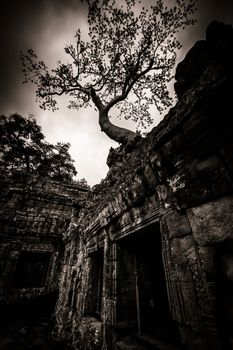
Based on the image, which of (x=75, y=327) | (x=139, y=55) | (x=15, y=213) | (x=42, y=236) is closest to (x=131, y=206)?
(x=75, y=327)

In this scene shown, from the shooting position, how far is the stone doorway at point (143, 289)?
6.92ft

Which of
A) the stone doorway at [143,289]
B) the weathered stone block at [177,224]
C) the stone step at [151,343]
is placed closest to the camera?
the weathered stone block at [177,224]

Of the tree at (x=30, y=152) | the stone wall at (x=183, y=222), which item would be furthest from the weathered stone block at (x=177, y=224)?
the tree at (x=30, y=152)

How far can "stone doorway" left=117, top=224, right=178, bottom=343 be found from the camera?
2.11 meters

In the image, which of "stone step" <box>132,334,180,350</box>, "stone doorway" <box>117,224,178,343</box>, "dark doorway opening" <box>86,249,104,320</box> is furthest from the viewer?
"dark doorway opening" <box>86,249,104,320</box>

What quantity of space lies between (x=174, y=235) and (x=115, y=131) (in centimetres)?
599

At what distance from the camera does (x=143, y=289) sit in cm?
232

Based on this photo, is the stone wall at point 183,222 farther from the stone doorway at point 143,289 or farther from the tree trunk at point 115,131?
the tree trunk at point 115,131

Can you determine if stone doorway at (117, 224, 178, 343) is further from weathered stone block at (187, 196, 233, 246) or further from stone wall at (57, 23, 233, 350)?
weathered stone block at (187, 196, 233, 246)

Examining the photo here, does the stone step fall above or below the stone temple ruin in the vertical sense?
below

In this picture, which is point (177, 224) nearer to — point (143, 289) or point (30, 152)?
point (143, 289)

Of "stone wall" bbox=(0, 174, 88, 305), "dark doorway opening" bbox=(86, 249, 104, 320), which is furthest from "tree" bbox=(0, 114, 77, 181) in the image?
"dark doorway opening" bbox=(86, 249, 104, 320)

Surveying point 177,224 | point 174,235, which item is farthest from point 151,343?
point 177,224

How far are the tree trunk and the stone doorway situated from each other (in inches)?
141
